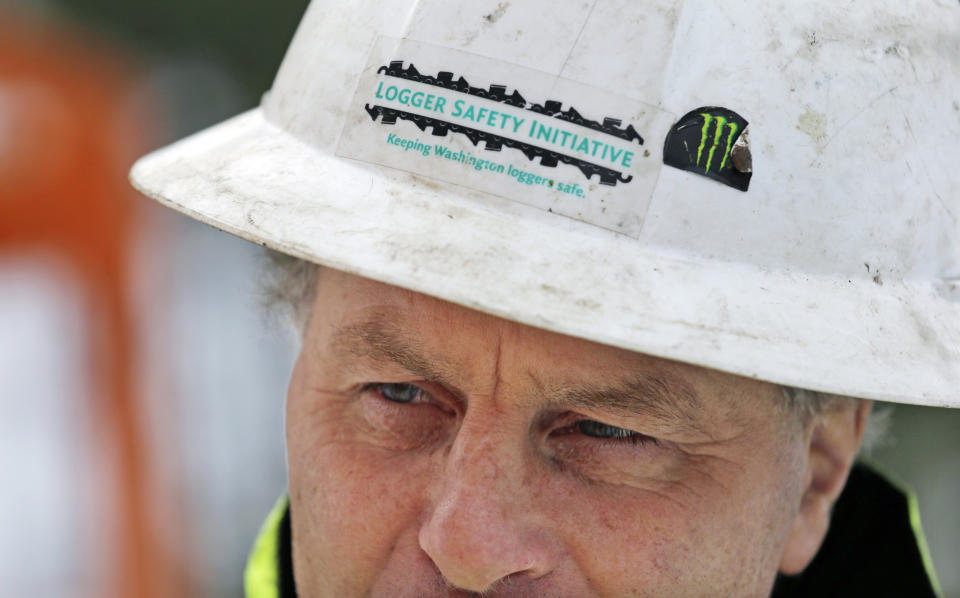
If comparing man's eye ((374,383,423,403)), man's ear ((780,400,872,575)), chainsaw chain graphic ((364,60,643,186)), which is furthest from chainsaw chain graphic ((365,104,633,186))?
man's ear ((780,400,872,575))

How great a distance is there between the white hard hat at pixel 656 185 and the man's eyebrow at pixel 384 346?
1.09 feet

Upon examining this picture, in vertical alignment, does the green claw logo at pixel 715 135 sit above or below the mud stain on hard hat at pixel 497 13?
below

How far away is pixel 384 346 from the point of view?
2090 mm

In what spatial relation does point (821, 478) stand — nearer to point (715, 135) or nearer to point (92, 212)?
point (715, 135)

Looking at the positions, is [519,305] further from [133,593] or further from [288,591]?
[133,593]

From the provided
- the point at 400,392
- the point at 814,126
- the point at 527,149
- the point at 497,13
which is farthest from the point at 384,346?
the point at 814,126

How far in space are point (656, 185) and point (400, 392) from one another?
724mm

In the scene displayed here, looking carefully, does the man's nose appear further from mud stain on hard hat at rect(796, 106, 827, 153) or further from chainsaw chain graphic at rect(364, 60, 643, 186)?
mud stain on hard hat at rect(796, 106, 827, 153)

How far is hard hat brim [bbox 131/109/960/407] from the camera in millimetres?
1630

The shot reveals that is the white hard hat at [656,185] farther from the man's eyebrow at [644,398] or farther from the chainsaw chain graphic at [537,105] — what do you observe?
the man's eyebrow at [644,398]

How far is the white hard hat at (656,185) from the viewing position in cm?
168

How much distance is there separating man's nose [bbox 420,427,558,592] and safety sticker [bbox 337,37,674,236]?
471mm

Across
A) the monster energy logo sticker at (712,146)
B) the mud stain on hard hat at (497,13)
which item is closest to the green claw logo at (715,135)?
the monster energy logo sticker at (712,146)

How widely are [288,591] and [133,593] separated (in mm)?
4819
